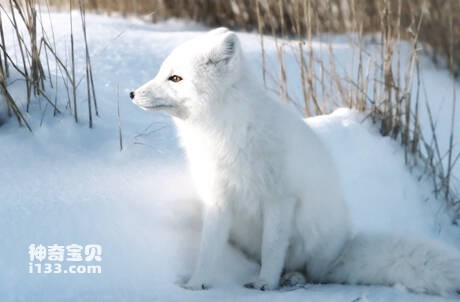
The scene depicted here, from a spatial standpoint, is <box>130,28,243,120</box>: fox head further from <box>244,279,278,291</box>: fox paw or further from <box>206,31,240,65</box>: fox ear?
<box>244,279,278,291</box>: fox paw

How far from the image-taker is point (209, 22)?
238 inches

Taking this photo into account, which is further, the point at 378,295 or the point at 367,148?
the point at 367,148

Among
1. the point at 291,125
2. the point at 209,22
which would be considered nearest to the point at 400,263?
the point at 291,125

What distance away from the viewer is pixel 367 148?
337cm

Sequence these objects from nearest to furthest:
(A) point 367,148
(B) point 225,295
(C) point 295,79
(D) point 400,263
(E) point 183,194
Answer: (B) point 225,295
(D) point 400,263
(E) point 183,194
(A) point 367,148
(C) point 295,79

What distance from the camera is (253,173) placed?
2.32 m

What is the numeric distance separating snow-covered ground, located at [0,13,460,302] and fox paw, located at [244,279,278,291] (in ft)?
0.15

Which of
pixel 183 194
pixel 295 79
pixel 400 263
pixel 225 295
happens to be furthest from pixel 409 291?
pixel 295 79

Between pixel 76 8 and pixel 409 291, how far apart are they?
444 centimetres

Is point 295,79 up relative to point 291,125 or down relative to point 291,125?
down

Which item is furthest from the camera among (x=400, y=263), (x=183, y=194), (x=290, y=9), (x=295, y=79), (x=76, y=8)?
(x=76, y=8)

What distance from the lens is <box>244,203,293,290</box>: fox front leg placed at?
233 centimetres

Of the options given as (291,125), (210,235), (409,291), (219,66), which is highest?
(219,66)

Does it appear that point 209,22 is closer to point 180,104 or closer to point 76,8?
point 76,8
